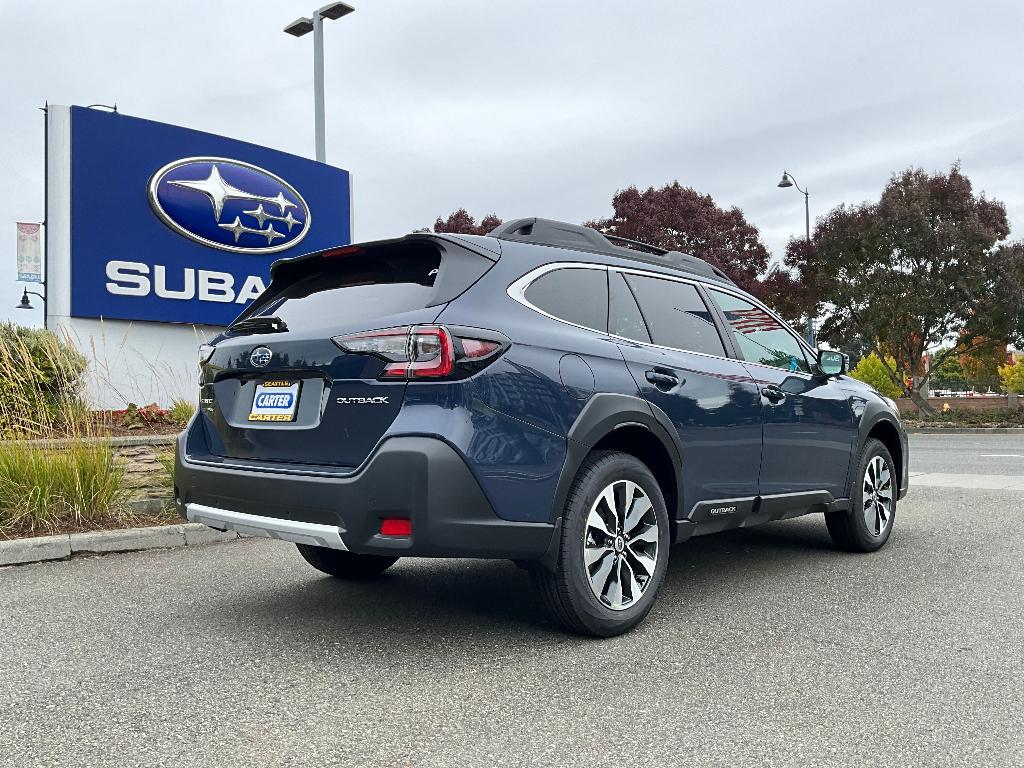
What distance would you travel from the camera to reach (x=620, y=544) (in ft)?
13.1

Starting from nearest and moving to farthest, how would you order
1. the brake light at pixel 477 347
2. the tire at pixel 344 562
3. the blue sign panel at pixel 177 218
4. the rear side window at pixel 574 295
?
Answer: the brake light at pixel 477 347
the rear side window at pixel 574 295
the tire at pixel 344 562
the blue sign panel at pixel 177 218

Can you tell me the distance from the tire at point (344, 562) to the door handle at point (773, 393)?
2320 mm

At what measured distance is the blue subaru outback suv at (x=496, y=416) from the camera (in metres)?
3.42

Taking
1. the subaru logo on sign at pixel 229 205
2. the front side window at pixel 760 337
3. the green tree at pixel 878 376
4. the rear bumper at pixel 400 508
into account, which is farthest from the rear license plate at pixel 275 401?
the green tree at pixel 878 376

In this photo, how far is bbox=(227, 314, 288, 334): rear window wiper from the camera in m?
4.01

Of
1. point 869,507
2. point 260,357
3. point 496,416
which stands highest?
point 260,357

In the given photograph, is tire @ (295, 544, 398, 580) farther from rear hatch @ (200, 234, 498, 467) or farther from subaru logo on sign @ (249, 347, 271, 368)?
subaru logo on sign @ (249, 347, 271, 368)

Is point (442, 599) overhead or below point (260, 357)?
below

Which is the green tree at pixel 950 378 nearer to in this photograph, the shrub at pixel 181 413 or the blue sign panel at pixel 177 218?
the blue sign panel at pixel 177 218

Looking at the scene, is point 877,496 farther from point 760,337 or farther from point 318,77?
point 318,77

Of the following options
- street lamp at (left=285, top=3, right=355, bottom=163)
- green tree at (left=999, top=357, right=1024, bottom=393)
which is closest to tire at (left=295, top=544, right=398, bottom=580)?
street lamp at (left=285, top=3, right=355, bottom=163)

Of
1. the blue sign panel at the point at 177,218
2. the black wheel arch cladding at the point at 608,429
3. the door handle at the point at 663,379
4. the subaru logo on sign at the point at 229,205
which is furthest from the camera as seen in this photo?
the subaru logo on sign at the point at 229,205

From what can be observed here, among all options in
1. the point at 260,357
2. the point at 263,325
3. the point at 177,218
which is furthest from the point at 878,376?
the point at 260,357

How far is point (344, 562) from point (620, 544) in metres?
1.77
